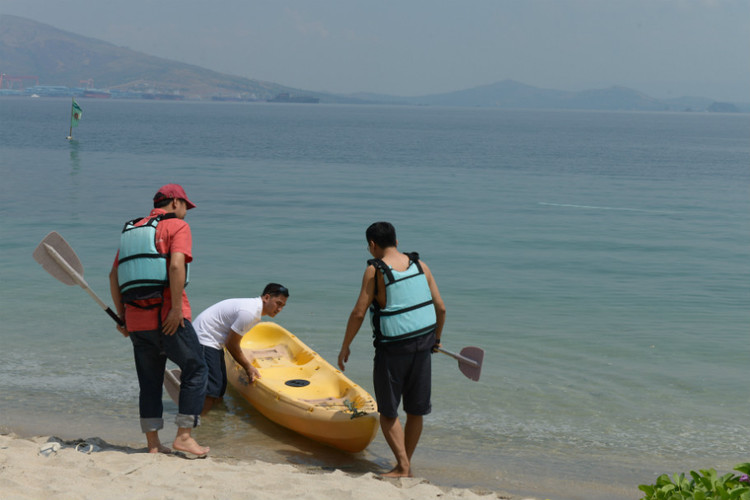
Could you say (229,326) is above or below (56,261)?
below

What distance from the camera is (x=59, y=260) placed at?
6.12 meters

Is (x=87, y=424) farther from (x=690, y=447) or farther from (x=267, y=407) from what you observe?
(x=690, y=447)

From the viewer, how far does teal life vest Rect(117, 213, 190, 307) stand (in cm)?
523

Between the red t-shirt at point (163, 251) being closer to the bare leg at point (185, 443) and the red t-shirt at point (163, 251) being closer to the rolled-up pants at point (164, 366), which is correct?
the rolled-up pants at point (164, 366)

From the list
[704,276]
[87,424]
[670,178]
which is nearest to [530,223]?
[704,276]

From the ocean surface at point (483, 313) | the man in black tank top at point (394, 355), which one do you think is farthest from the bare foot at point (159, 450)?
the man in black tank top at point (394, 355)

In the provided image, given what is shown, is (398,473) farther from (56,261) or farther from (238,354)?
(56,261)

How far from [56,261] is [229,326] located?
1.54 metres

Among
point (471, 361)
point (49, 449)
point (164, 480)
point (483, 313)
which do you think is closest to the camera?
point (164, 480)

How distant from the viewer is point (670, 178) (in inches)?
1644

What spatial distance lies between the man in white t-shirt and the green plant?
358cm

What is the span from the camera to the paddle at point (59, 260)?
6.10m

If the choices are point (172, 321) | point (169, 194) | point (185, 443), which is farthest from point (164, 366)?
point (169, 194)

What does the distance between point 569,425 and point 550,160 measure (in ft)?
160
